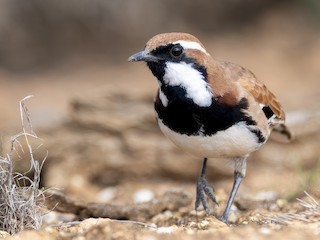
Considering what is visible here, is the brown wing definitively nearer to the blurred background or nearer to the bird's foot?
the bird's foot

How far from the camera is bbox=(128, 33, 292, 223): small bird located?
19.3 feet

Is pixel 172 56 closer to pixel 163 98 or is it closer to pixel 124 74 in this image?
pixel 163 98

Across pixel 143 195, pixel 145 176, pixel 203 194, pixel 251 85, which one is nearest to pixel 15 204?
pixel 203 194

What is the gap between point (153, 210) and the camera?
22.4 ft

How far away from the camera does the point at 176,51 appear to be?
589 cm

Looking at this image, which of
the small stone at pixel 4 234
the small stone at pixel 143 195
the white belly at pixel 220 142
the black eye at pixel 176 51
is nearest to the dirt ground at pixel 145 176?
the small stone at pixel 143 195

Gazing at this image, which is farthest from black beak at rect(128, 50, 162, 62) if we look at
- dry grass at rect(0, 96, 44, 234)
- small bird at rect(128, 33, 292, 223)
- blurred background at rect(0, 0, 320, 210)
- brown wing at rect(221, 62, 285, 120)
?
blurred background at rect(0, 0, 320, 210)

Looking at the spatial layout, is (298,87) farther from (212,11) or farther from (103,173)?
(103,173)

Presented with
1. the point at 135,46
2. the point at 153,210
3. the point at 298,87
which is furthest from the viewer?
the point at 135,46

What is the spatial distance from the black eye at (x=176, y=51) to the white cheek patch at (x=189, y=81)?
8 centimetres

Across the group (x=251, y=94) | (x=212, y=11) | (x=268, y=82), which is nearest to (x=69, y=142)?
(x=251, y=94)

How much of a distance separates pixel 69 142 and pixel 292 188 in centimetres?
307

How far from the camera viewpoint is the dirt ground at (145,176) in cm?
525

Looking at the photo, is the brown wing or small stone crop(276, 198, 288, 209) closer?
the brown wing
